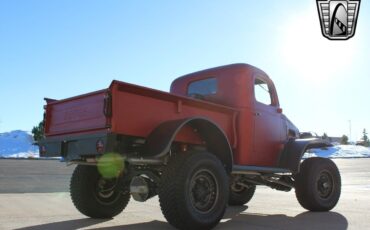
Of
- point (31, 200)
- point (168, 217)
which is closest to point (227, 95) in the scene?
point (168, 217)

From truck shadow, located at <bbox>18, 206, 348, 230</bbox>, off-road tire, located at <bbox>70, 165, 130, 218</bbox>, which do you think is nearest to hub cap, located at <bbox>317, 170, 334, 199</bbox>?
truck shadow, located at <bbox>18, 206, 348, 230</bbox>

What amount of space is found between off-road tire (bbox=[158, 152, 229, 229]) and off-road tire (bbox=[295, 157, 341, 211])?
265cm

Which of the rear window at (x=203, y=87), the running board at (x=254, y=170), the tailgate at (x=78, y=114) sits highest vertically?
the rear window at (x=203, y=87)

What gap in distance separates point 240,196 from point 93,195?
359 centimetres

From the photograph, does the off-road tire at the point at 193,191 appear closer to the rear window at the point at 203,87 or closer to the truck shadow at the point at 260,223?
the truck shadow at the point at 260,223

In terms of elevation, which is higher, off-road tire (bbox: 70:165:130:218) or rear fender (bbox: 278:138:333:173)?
rear fender (bbox: 278:138:333:173)

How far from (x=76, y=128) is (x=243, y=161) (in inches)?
108

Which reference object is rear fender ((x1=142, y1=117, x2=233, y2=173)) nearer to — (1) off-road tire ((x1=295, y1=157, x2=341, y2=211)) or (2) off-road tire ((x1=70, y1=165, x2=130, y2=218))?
(2) off-road tire ((x1=70, y1=165, x2=130, y2=218))

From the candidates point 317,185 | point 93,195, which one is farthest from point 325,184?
point 93,195

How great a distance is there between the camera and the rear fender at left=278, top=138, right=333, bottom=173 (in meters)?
8.19

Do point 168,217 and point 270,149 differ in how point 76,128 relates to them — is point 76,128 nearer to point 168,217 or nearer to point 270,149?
point 168,217

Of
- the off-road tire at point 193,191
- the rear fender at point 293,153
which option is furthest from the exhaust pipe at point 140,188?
the rear fender at point 293,153

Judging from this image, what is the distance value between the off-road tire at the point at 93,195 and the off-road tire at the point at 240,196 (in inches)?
115

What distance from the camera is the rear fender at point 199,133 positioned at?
221 inches
